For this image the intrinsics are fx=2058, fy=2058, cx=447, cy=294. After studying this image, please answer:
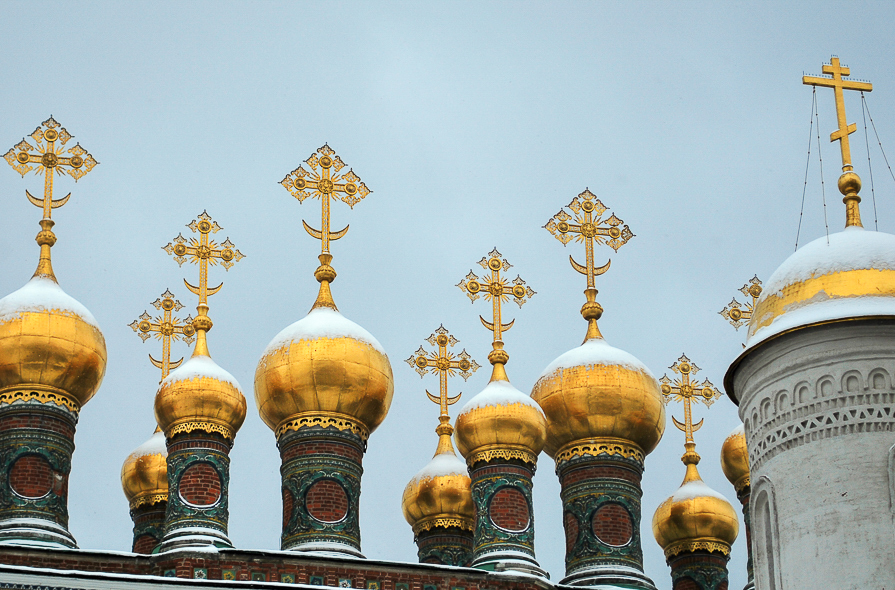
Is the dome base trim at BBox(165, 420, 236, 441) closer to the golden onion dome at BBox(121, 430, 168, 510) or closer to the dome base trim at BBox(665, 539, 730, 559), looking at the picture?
the golden onion dome at BBox(121, 430, 168, 510)

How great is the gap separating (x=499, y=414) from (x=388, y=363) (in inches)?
55.8

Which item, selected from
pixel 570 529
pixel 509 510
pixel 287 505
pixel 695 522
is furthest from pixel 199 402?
pixel 695 522

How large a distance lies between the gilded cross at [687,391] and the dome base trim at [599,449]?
2758 millimetres

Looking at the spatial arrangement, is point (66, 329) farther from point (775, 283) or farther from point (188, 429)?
point (775, 283)

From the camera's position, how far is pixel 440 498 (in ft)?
85.3

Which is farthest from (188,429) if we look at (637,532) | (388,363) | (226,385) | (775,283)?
(775,283)

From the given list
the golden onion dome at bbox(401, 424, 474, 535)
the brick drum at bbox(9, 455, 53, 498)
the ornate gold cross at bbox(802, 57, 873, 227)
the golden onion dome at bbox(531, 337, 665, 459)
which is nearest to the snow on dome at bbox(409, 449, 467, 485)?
the golden onion dome at bbox(401, 424, 474, 535)

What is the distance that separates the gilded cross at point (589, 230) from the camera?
85.2 ft

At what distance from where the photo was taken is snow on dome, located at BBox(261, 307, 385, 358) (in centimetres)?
2347

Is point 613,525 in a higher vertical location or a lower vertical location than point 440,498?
lower

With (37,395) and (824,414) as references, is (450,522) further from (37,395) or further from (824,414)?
(824,414)

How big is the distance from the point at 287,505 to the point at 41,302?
365 cm

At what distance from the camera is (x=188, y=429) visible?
23109 mm

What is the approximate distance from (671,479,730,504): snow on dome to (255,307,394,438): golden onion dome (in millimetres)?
4917
